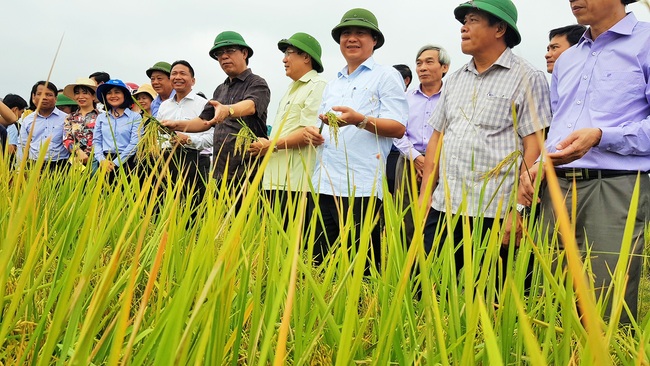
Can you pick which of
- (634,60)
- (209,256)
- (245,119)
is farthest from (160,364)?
(245,119)

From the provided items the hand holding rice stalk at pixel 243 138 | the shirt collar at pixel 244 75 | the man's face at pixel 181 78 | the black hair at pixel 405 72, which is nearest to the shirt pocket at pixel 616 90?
the hand holding rice stalk at pixel 243 138

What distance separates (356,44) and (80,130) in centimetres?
238

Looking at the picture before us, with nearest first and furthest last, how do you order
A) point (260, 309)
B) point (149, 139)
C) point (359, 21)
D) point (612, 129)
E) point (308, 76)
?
point (260, 309), point (612, 129), point (149, 139), point (359, 21), point (308, 76)

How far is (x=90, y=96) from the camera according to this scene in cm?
466

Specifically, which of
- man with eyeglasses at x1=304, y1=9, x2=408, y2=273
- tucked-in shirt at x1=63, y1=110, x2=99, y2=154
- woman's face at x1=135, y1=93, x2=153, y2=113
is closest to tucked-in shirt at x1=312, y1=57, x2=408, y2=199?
man with eyeglasses at x1=304, y1=9, x2=408, y2=273

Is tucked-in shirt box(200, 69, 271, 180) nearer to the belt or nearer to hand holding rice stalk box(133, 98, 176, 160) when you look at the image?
hand holding rice stalk box(133, 98, 176, 160)

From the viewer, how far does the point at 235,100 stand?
3.28 metres

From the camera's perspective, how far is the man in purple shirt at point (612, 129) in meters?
1.72

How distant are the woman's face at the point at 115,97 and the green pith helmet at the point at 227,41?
90 cm

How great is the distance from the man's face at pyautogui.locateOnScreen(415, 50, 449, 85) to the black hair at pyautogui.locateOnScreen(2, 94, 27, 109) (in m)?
4.73

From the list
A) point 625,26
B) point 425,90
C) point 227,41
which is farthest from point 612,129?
point 227,41

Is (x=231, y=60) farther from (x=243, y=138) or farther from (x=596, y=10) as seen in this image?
(x=596, y=10)

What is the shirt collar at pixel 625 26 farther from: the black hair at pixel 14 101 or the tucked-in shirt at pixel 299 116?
the black hair at pixel 14 101

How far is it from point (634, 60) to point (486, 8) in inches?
20.5
